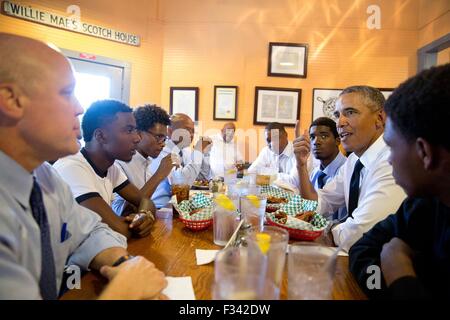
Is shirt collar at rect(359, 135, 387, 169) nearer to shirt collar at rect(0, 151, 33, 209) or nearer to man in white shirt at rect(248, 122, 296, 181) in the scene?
shirt collar at rect(0, 151, 33, 209)

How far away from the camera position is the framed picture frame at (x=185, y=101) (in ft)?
15.2

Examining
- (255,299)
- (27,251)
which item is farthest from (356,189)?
(27,251)

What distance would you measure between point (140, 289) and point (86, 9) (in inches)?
160

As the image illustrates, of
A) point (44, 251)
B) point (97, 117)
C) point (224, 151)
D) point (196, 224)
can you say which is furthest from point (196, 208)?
point (224, 151)

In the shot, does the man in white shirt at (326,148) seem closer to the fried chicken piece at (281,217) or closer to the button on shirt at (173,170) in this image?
the button on shirt at (173,170)

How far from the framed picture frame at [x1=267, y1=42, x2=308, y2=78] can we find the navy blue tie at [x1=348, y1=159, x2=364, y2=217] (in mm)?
3001

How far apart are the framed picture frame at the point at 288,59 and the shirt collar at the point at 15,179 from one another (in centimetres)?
409

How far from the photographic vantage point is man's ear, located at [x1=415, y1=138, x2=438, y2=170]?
779mm

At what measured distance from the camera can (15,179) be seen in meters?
0.78

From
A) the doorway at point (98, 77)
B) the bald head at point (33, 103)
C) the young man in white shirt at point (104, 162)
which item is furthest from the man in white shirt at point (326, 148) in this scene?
the doorway at point (98, 77)

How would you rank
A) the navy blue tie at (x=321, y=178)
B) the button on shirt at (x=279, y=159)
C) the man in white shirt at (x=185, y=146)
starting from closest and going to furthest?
the navy blue tie at (x=321, y=178)
the man in white shirt at (x=185, y=146)
the button on shirt at (x=279, y=159)

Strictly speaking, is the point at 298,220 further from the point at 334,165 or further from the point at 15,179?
the point at 334,165

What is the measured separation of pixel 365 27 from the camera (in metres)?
4.41
